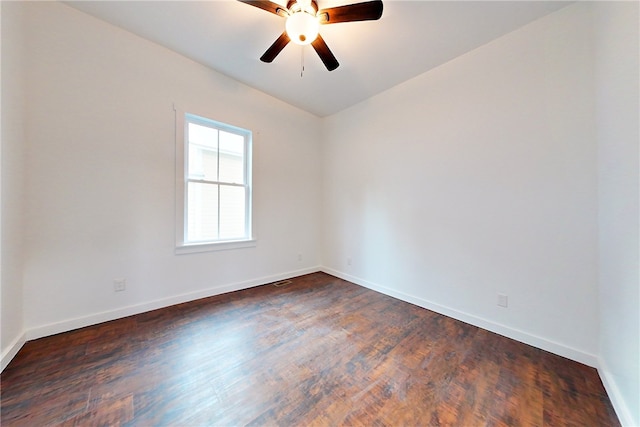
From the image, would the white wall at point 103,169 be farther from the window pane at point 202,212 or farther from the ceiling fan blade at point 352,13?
the ceiling fan blade at point 352,13

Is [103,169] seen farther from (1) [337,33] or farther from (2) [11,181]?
(1) [337,33]

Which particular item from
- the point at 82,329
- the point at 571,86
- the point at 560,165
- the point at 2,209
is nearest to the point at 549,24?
the point at 571,86

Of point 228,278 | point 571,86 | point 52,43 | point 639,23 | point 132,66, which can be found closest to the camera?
point 639,23

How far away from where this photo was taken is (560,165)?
69.6 inches

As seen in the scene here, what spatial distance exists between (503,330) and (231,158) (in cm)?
363

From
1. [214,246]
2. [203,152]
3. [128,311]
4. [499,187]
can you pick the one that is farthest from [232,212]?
[499,187]

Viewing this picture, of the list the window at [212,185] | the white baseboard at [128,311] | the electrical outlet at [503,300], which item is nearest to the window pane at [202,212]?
the window at [212,185]

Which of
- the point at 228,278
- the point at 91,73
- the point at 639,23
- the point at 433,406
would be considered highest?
the point at 91,73

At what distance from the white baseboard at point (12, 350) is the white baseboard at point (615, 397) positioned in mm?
3718

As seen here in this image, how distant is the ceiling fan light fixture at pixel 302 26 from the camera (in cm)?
165

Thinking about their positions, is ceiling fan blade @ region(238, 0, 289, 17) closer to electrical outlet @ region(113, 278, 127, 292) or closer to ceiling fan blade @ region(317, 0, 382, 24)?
ceiling fan blade @ region(317, 0, 382, 24)

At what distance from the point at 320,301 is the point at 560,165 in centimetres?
262

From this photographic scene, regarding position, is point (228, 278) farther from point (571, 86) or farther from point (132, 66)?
point (571, 86)

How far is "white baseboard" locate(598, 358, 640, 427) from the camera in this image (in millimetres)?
1128
